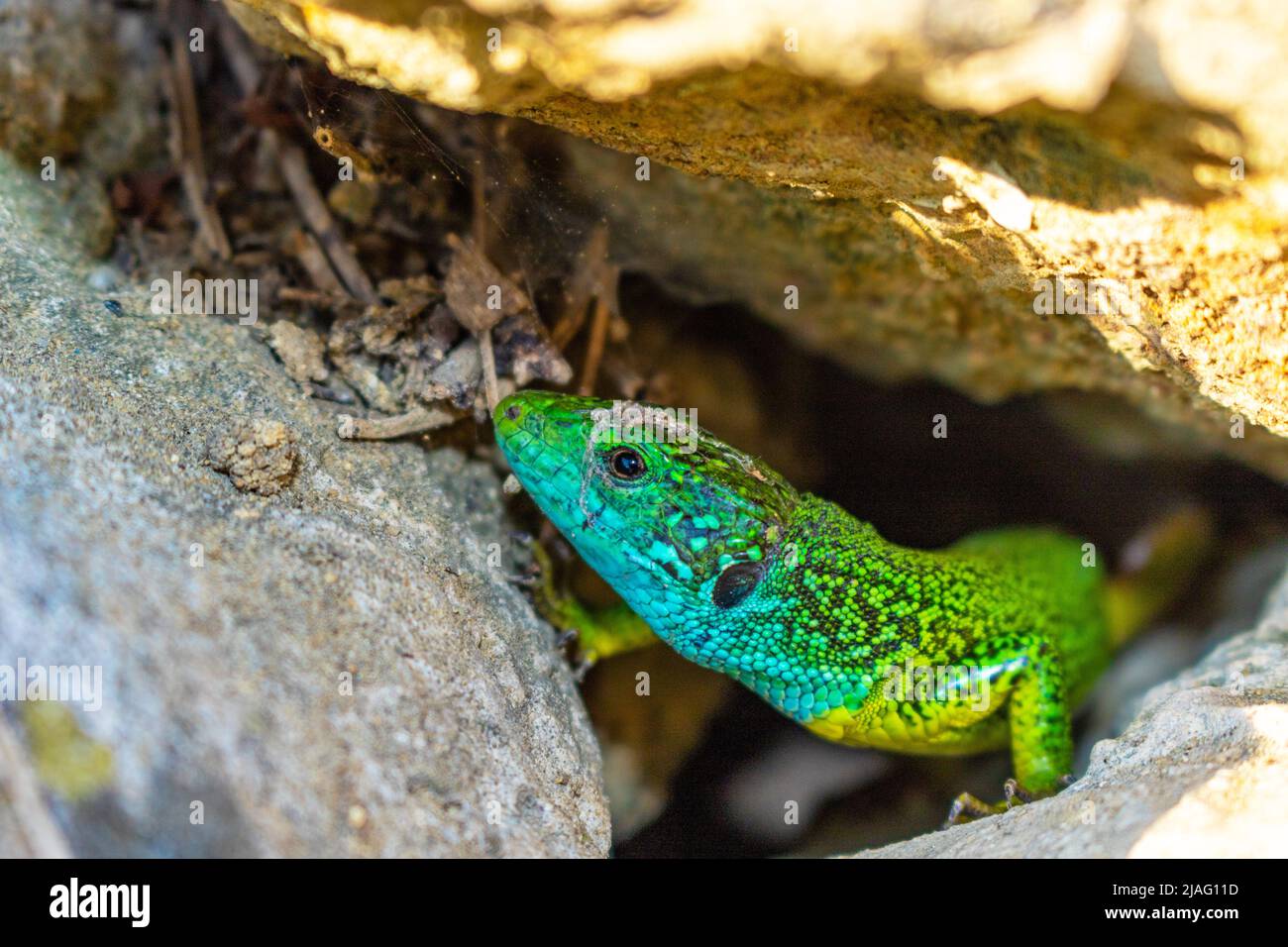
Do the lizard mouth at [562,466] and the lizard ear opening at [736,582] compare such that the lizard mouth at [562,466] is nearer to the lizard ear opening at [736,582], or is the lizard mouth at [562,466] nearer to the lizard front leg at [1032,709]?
the lizard ear opening at [736,582]

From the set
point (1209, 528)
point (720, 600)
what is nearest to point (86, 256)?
point (720, 600)

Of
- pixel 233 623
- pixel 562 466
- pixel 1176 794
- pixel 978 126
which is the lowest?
pixel 1176 794

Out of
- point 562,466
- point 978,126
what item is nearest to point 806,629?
point 562,466

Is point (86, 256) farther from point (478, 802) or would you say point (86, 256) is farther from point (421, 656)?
point (478, 802)

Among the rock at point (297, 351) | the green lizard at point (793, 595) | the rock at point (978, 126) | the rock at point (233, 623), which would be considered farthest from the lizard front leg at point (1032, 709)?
the rock at point (297, 351)

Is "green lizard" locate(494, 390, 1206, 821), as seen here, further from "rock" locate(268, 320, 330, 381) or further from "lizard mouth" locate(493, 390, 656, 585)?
"rock" locate(268, 320, 330, 381)

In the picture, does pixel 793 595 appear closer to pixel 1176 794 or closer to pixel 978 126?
pixel 1176 794

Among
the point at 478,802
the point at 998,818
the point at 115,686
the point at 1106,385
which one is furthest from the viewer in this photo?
the point at 1106,385
